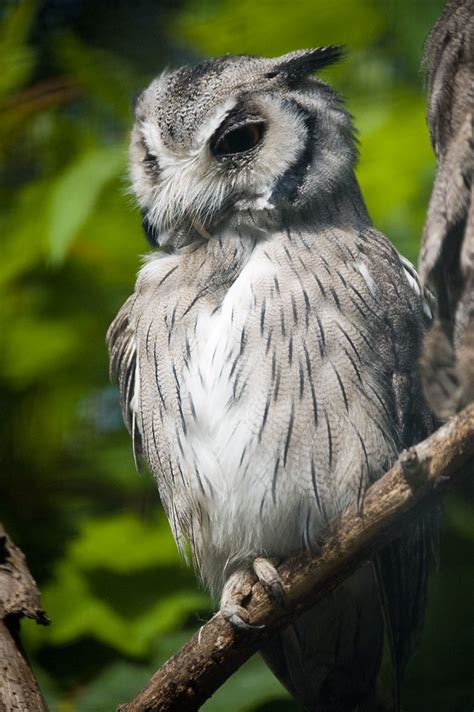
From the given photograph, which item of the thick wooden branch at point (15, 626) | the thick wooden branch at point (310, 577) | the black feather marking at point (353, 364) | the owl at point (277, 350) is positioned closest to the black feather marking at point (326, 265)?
the owl at point (277, 350)

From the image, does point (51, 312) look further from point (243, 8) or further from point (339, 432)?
point (339, 432)

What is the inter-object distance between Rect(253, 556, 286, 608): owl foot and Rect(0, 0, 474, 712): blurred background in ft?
0.80

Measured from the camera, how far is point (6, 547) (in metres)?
1.47

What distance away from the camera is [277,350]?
1306mm

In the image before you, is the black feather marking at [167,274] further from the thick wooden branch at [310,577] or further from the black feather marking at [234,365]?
the thick wooden branch at [310,577]

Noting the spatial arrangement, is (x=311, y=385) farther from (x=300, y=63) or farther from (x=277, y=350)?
(x=300, y=63)

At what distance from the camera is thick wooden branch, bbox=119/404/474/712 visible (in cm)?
109

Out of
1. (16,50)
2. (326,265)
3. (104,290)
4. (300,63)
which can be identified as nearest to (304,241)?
(326,265)

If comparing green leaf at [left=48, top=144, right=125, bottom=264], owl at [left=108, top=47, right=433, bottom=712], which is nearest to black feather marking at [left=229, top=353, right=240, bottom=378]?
owl at [left=108, top=47, right=433, bottom=712]

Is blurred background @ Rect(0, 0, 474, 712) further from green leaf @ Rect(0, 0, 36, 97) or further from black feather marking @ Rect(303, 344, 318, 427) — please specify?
black feather marking @ Rect(303, 344, 318, 427)

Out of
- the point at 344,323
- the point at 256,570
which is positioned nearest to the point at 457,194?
the point at 344,323

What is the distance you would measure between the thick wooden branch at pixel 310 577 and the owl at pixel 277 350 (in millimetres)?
32

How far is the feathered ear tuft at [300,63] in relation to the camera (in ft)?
4.68

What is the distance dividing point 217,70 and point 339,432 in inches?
22.9
